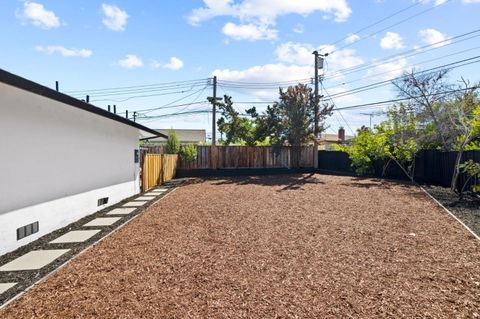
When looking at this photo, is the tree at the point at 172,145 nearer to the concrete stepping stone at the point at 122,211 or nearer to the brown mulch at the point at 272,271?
the concrete stepping stone at the point at 122,211

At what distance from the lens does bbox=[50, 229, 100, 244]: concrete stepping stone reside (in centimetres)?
539

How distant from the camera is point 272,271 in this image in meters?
3.79

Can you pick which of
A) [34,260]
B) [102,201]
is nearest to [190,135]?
[102,201]

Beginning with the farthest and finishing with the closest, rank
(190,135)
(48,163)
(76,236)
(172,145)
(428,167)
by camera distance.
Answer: (190,135)
(172,145)
(428,167)
(48,163)
(76,236)

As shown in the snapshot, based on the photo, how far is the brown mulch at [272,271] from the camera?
291 centimetres

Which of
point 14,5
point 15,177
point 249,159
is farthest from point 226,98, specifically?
point 15,177

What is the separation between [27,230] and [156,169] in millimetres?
8752

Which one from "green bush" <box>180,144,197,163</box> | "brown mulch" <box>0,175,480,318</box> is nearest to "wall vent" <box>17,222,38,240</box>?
"brown mulch" <box>0,175,480,318</box>

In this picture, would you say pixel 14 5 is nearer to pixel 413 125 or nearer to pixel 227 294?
pixel 227 294

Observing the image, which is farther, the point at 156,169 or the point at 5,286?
the point at 156,169

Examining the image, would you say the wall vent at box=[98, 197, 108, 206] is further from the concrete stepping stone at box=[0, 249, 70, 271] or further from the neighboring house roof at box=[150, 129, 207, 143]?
the neighboring house roof at box=[150, 129, 207, 143]

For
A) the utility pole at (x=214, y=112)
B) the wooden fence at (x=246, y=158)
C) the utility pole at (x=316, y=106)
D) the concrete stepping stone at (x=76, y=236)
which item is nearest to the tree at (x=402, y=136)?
the utility pole at (x=316, y=106)

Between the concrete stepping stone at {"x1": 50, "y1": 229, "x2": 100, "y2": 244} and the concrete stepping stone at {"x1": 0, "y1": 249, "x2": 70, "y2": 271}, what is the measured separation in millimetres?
544

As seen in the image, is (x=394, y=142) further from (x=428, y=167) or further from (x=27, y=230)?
(x=27, y=230)
